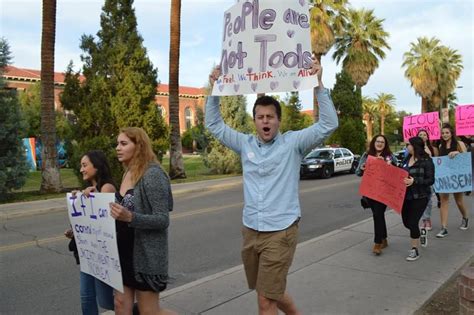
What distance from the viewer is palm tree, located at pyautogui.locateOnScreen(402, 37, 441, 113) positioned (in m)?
40.4

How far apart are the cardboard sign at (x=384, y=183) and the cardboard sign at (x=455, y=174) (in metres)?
2.00

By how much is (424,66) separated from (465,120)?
112 ft

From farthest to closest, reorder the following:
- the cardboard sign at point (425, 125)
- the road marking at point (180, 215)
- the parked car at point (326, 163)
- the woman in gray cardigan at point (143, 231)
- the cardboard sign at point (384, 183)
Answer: the parked car at point (326, 163)
the cardboard sign at point (425, 125)
the road marking at point (180, 215)
the cardboard sign at point (384, 183)
the woman in gray cardigan at point (143, 231)

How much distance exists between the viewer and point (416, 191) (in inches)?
230

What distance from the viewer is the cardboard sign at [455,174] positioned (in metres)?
7.40

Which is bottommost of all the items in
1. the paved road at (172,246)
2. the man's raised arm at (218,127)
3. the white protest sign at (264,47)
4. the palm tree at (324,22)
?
the paved road at (172,246)

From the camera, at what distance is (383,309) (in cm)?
404

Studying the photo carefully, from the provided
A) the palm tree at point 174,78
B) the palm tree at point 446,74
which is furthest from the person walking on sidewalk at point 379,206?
the palm tree at point 446,74

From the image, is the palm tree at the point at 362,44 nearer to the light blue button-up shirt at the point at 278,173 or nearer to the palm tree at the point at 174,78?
the palm tree at the point at 174,78

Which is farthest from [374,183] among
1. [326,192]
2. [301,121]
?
[301,121]

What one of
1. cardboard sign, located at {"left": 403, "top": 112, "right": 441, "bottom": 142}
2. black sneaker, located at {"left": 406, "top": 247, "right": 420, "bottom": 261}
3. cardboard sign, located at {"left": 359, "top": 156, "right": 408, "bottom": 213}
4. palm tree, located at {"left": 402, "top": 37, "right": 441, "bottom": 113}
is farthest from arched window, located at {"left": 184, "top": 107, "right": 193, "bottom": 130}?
black sneaker, located at {"left": 406, "top": 247, "right": 420, "bottom": 261}

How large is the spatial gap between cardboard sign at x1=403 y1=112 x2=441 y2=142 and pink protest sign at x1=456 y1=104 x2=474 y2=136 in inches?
18.4

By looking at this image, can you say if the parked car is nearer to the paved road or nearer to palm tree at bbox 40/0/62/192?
the paved road

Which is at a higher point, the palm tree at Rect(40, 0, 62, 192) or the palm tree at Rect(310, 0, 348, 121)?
the palm tree at Rect(310, 0, 348, 121)
